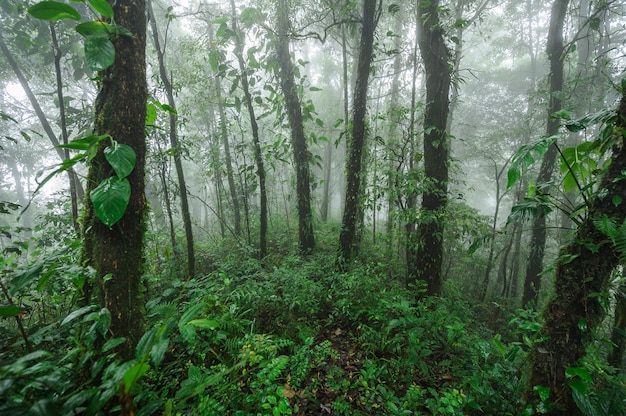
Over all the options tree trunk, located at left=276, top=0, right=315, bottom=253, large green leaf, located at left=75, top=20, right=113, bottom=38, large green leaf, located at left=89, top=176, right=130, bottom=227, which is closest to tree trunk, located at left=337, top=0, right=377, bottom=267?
tree trunk, located at left=276, top=0, right=315, bottom=253

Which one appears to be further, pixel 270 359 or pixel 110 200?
pixel 270 359

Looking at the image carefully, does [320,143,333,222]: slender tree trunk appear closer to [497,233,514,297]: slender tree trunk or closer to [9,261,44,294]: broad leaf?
[497,233,514,297]: slender tree trunk

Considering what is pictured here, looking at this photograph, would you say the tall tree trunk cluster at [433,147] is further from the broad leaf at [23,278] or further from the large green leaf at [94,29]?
the broad leaf at [23,278]

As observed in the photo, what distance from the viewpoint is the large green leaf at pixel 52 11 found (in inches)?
48.1

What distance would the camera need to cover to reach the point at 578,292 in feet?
5.45

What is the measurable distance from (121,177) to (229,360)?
1914 millimetres

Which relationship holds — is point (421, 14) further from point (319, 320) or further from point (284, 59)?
point (319, 320)

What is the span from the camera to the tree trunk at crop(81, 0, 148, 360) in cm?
162

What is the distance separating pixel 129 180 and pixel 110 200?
21.1 inches

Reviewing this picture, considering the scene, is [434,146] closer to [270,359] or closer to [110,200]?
[270,359]

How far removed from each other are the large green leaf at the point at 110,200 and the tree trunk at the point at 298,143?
4.25m

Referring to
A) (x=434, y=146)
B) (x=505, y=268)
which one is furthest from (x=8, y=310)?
(x=505, y=268)

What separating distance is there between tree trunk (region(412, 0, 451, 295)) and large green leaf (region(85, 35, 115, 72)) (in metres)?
3.60

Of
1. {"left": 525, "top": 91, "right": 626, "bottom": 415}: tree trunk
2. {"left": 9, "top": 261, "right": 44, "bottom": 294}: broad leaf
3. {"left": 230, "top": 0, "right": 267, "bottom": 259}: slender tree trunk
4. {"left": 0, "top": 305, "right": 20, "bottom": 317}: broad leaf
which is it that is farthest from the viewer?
{"left": 230, "top": 0, "right": 267, "bottom": 259}: slender tree trunk
